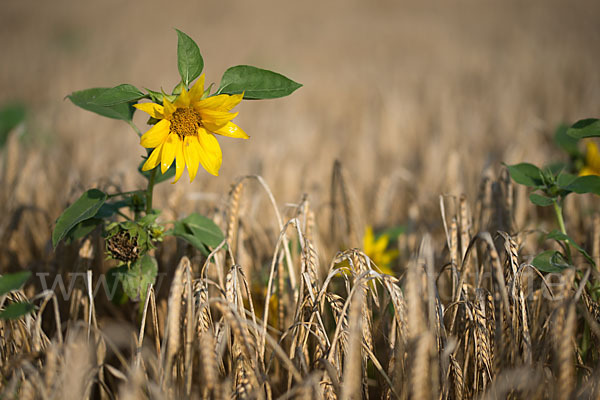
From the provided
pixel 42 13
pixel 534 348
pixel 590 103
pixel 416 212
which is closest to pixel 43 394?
pixel 534 348

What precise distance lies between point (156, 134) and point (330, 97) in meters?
2.95

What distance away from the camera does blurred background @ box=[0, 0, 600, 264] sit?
71.2 inches

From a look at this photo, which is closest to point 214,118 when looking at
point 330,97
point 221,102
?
point 221,102

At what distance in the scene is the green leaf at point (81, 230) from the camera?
93 cm

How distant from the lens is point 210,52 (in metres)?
5.43

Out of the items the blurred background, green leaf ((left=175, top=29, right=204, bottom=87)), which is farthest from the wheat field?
green leaf ((left=175, top=29, right=204, bottom=87))

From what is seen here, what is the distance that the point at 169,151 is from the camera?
820 mm

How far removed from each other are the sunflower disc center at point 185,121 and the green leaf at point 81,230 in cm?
31

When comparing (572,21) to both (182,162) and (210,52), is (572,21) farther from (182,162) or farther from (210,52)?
(182,162)

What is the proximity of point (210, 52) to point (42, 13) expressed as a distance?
4.25 meters

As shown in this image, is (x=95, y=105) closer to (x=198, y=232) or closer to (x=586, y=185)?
(x=198, y=232)

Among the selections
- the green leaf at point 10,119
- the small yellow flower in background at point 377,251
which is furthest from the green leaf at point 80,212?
the green leaf at point 10,119

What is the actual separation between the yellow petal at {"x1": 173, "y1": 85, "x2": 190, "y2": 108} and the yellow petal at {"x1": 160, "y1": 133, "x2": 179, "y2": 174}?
2.6 inches

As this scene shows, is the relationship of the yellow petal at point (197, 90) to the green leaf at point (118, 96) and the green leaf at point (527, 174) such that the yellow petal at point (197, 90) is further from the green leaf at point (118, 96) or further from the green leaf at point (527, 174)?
the green leaf at point (527, 174)
